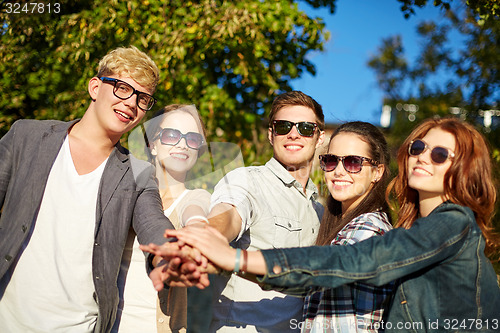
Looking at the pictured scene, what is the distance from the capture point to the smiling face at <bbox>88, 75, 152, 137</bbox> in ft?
8.33

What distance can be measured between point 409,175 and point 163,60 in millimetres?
3113

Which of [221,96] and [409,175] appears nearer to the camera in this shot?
[409,175]

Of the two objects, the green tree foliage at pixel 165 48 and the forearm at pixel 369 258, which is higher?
the green tree foliage at pixel 165 48

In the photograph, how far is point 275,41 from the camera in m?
5.31

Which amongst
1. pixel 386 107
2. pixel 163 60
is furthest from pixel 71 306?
pixel 386 107

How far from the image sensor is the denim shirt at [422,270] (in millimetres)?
1816

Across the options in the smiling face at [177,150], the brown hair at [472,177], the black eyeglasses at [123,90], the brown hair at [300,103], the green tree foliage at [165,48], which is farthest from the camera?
the green tree foliage at [165,48]

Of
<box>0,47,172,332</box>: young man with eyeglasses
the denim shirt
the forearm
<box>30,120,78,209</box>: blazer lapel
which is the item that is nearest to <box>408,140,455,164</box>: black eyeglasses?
the denim shirt

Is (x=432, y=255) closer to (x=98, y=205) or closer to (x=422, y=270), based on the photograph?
(x=422, y=270)

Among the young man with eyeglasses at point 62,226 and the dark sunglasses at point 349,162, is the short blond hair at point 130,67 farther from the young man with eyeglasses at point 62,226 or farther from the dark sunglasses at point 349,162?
the dark sunglasses at point 349,162

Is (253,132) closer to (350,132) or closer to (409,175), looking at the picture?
(350,132)

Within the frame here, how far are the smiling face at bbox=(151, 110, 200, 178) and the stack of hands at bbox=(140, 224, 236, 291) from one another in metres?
0.86

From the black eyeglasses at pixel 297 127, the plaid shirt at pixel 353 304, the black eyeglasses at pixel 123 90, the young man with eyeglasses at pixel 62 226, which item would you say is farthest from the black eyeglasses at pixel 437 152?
the black eyeglasses at pixel 123 90

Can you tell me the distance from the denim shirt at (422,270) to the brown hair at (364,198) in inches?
19.6
